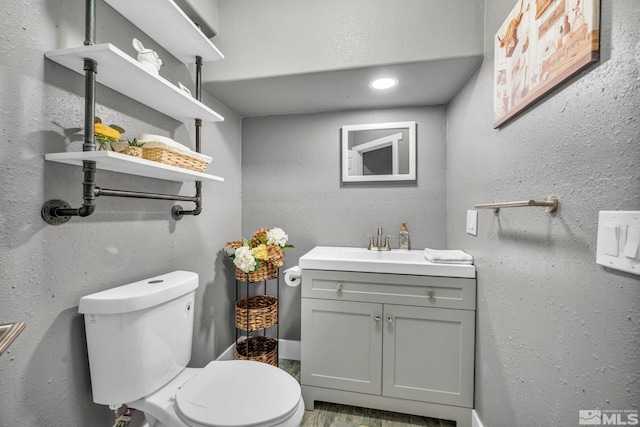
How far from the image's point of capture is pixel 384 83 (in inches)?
63.3

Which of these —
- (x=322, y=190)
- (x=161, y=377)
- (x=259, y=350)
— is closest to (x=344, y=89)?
(x=322, y=190)

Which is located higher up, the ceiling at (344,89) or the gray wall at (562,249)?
the ceiling at (344,89)

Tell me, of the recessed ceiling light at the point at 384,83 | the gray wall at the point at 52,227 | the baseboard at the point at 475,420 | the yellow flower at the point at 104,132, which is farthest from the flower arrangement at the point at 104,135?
the baseboard at the point at 475,420

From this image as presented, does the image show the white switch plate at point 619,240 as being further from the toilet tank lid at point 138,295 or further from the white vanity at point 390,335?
the toilet tank lid at point 138,295

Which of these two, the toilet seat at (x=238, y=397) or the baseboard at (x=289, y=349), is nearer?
the toilet seat at (x=238, y=397)

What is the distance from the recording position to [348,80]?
5.15 ft

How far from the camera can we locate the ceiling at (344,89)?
1.45 meters

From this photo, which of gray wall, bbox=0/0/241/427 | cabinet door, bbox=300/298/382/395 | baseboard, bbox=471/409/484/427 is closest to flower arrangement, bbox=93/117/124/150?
gray wall, bbox=0/0/241/427

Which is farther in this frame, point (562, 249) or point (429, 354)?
point (429, 354)

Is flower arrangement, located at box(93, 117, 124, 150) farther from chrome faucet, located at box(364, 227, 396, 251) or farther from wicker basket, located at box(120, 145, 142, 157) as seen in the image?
chrome faucet, located at box(364, 227, 396, 251)

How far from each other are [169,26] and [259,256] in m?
1.22

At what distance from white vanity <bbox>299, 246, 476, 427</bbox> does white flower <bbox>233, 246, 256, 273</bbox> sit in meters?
0.31

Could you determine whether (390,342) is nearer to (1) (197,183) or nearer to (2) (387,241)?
(2) (387,241)

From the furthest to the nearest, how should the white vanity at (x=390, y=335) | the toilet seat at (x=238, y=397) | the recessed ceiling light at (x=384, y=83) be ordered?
the recessed ceiling light at (x=384, y=83)
the white vanity at (x=390, y=335)
the toilet seat at (x=238, y=397)
